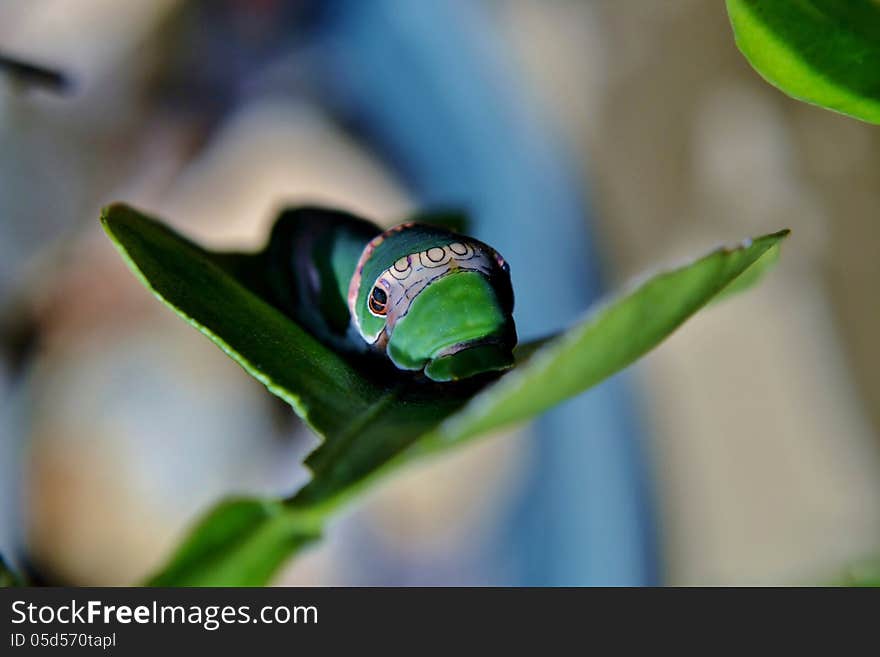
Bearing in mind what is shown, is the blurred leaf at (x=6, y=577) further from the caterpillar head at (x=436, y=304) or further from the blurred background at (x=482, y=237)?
the blurred background at (x=482, y=237)

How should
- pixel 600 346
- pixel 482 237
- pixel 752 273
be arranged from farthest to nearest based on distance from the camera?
pixel 482 237
pixel 752 273
pixel 600 346

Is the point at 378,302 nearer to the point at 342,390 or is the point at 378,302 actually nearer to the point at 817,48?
the point at 342,390

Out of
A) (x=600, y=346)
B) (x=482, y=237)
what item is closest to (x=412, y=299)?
(x=600, y=346)

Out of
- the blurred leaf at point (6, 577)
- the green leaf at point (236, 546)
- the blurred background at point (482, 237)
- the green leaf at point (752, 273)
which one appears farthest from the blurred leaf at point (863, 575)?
the blurred background at point (482, 237)

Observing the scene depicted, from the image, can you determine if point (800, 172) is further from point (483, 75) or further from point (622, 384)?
point (483, 75)
